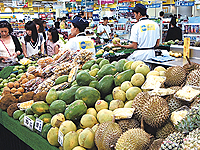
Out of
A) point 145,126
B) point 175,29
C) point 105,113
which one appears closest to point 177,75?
point 145,126

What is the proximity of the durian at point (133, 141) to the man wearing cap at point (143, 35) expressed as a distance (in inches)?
126

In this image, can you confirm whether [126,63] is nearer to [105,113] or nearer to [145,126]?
[105,113]

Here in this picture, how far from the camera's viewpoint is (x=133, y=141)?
134cm

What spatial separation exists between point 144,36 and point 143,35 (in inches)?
1.1

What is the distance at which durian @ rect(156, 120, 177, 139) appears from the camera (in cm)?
142

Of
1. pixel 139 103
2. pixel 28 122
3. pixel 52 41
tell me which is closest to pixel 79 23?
pixel 52 41

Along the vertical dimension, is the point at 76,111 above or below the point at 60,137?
above

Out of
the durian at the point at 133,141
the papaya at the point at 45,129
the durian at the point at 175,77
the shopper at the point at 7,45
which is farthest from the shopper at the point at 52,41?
the durian at the point at 133,141

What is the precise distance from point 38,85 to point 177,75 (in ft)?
6.11

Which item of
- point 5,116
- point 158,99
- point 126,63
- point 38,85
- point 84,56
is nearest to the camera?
point 158,99

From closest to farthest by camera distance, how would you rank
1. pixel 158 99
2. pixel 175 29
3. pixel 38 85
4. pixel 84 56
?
pixel 158 99
pixel 38 85
pixel 84 56
pixel 175 29

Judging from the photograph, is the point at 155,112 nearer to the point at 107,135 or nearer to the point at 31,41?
the point at 107,135

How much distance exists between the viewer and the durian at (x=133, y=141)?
1.33m

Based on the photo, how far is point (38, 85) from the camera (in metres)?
2.95
